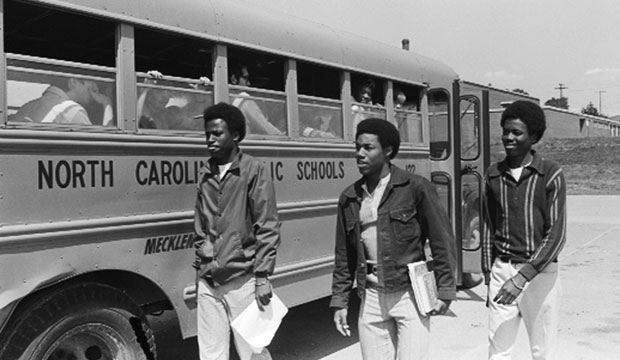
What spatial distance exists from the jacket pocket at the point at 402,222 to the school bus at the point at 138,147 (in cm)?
138

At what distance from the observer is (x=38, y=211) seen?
285 cm

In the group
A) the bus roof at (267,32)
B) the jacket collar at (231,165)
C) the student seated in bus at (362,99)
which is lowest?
the jacket collar at (231,165)

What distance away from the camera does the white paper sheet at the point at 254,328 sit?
119 inches

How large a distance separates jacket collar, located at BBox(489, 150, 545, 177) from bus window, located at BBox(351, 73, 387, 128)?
6.08ft

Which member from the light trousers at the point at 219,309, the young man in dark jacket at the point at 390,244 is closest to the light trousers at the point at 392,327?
the young man in dark jacket at the point at 390,244

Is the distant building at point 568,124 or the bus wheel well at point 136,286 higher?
the distant building at point 568,124

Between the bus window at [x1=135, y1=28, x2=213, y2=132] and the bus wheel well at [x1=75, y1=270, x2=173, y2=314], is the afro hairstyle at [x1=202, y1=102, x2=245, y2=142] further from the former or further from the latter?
the bus wheel well at [x1=75, y1=270, x2=173, y2=314]

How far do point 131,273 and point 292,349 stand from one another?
6.40 ft

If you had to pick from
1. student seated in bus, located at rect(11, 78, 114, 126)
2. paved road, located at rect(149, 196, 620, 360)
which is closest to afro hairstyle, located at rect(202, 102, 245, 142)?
student seated in bus, located at rect(11, 78, 114, 126)

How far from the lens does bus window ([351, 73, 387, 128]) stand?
4977 millimetres

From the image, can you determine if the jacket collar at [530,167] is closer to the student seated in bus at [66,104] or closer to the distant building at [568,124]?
the student seated in bus at [66,104]

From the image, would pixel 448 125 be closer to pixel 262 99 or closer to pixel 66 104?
pixel 262 99

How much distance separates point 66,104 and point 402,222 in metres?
1.72

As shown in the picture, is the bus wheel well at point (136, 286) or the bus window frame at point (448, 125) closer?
the bus wheel well at point (136, 286)
